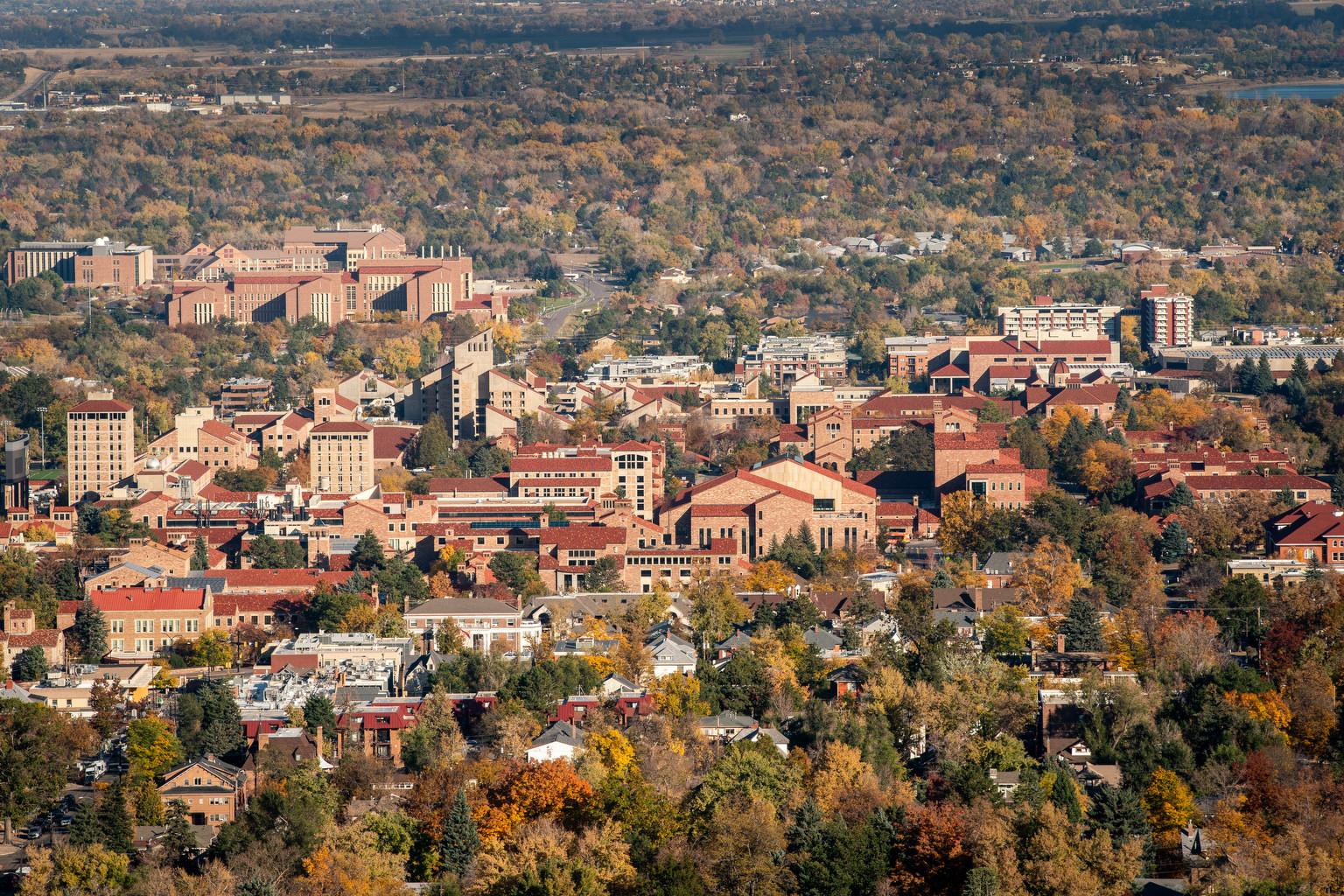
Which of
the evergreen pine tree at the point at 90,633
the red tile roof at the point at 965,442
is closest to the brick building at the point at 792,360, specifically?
the red tile roof at the point at 965,442

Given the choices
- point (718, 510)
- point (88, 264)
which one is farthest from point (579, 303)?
point (718, 510)

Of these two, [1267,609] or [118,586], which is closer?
[1267,609]

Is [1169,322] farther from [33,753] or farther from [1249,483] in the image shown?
[33,753]

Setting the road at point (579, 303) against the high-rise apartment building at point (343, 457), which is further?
the road at point (579, 303)

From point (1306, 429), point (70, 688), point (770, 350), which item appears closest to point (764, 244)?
point (770, 350)

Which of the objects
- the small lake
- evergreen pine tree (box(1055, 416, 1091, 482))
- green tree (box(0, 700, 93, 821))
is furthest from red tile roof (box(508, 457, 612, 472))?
the small lake

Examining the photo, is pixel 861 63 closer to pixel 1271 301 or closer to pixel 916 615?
pixel 1271 301

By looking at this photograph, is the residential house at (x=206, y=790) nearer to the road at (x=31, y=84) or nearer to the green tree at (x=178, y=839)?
the green tree at (x=178, y=839)

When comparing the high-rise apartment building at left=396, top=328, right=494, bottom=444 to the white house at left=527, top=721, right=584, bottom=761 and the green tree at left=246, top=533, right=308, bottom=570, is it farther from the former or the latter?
the white house at left=527, top=721, right=584, bottom=761
